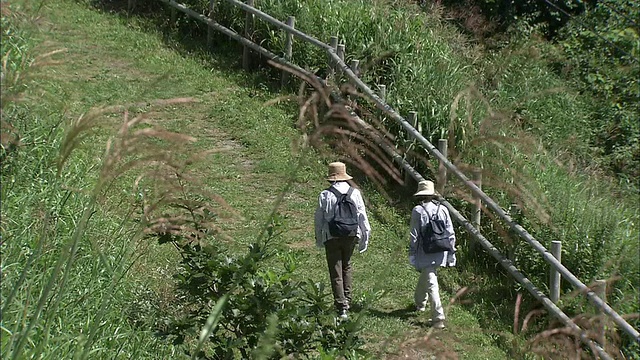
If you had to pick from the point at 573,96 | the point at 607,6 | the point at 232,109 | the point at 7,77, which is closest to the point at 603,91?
the point at 573,96

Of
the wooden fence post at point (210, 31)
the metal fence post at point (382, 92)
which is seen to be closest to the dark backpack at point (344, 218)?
the metal fence post at point (382, 92)

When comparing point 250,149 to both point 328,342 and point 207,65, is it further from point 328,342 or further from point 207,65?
point 328,342

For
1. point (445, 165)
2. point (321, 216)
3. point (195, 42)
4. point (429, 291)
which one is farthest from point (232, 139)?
point (445, 165)

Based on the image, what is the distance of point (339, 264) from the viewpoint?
8375 millimetres

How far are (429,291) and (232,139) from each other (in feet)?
14.9

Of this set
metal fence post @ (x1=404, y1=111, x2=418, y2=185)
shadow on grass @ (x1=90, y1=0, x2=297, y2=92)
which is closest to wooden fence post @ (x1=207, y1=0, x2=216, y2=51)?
shadow on grass @ (x1=90, y1=0, x2=297, y2=92)

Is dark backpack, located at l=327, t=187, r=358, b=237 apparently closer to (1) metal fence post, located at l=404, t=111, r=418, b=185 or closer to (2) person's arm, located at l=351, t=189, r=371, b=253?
(2) person's arm, located at l=351, t=189, r=371, b=253

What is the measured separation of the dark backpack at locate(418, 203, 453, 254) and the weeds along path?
0.50 metres

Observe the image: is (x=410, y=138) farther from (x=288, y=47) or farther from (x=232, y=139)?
(x=288, y=47)

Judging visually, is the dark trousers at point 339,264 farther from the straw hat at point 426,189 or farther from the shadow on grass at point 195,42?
the shadow on grass at point 195,42

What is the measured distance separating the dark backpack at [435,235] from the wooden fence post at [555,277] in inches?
46.9

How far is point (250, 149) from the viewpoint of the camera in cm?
1208

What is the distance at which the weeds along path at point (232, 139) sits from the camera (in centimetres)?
874

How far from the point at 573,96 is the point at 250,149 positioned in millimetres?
5900
